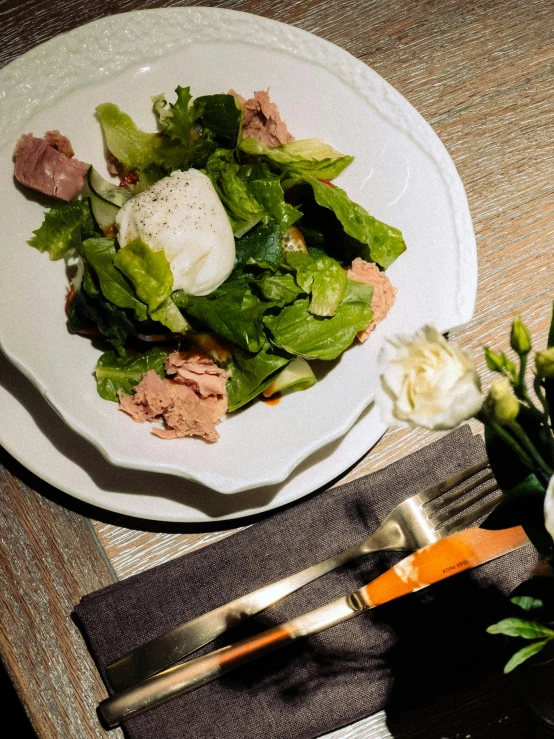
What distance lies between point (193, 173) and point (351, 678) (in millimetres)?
1070

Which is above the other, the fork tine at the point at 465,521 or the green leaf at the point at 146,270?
the green leaf at the point at 146,270

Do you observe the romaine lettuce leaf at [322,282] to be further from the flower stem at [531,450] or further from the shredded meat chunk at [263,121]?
the flower stem at [531,450]

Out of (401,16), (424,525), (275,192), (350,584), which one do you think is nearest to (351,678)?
(350,584)

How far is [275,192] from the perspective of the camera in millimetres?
1502

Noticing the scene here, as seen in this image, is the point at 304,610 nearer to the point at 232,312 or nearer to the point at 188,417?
the point at 188,417

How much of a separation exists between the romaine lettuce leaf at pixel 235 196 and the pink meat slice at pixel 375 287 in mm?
232

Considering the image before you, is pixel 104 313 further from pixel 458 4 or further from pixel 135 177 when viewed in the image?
pixel 458 4

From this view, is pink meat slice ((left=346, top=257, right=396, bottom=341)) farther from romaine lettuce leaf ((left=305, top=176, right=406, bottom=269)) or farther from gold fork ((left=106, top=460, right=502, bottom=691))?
gold fork ((left=106, top=460, right=502, bottom=691))

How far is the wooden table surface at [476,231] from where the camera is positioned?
4.60 feet

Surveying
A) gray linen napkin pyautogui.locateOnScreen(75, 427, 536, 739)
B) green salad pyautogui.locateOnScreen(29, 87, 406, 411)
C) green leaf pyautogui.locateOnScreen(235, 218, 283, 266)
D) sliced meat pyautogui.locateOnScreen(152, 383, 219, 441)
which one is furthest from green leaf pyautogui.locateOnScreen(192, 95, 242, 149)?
gray linen napkin pyautogui.locateOnScreen(75, 427, 536, 739)

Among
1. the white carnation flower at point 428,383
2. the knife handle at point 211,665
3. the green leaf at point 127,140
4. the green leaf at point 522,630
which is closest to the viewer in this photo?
the white carnation flower at point 428,383

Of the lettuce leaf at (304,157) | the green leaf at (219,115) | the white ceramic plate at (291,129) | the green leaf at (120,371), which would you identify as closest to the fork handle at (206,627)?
the white ceramic plate at (291,129)

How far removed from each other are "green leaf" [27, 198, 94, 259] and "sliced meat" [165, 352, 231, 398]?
1.06 ft

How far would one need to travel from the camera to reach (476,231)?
173cm
